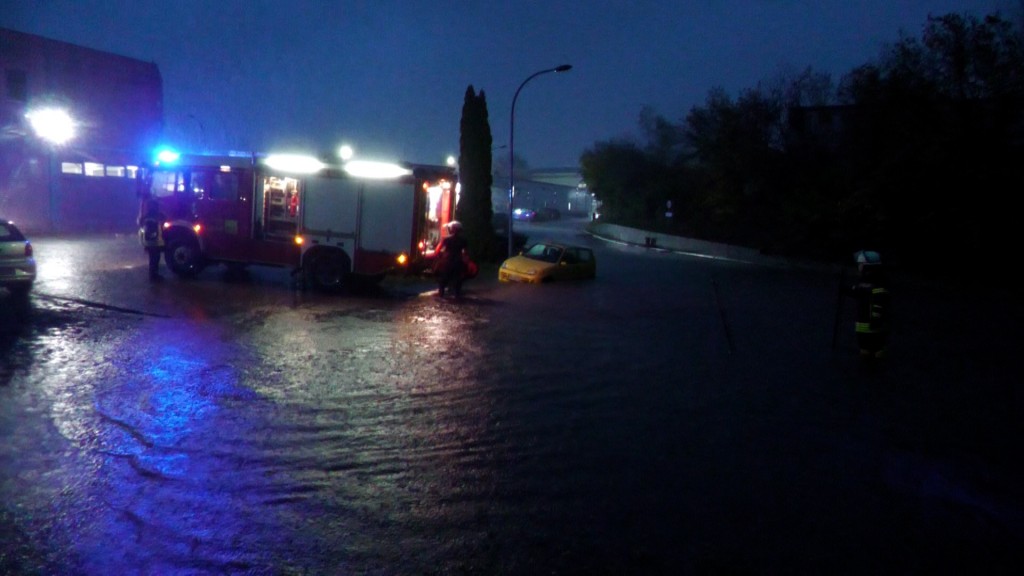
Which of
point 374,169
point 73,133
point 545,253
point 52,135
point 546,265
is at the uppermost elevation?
point 73,133

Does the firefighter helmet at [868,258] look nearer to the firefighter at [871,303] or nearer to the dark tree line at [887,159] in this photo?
the firefighter at [871,303]

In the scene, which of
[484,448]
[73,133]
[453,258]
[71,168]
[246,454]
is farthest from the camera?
[73,133]

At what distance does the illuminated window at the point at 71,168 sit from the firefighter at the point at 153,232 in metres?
25.2

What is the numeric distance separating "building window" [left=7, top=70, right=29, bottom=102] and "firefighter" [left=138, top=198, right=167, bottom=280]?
2606 centimetres

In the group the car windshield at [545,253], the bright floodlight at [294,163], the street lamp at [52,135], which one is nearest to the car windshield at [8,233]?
the bright floodlight at [294,163]

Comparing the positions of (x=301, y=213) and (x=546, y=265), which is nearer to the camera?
(x=301, y=213)

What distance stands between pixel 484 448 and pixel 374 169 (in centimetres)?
1214

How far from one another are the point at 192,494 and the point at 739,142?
41187 mm

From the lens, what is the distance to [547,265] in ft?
74.4

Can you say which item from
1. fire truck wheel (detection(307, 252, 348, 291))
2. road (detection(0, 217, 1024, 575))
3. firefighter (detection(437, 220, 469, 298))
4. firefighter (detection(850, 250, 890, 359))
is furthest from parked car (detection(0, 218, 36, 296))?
firefighter (detection(850, 250, 890, 359))

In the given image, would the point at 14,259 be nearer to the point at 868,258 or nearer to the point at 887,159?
the point at 868,258

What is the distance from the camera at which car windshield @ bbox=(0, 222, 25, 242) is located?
1422 centimetres

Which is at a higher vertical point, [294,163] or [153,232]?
[294,163]

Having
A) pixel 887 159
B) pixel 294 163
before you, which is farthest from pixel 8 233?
pixel 887 159
